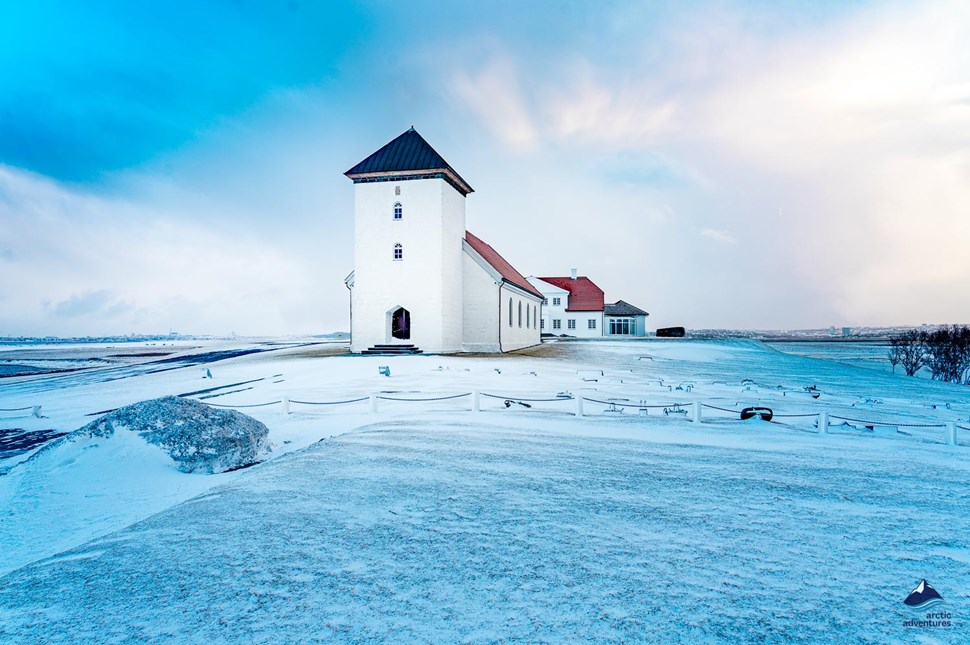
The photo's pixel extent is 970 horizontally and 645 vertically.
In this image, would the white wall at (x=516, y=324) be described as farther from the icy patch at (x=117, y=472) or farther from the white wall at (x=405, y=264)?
the icy patch at (x=117, y=472)

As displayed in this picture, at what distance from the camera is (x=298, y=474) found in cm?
663

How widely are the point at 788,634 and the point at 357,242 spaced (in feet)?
83.6

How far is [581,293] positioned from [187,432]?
5208 centimetres

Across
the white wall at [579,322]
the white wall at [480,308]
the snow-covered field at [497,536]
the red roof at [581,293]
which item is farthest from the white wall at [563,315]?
the snow-covered field at [497,536]

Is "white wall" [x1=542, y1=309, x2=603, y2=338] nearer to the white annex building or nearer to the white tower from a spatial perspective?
the white annex building

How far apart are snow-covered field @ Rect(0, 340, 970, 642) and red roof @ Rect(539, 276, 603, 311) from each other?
45602mm

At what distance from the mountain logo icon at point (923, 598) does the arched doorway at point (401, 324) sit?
24.2m

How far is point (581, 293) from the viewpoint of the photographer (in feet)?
186

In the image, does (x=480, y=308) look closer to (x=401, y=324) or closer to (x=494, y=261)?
(x=401, y=324)

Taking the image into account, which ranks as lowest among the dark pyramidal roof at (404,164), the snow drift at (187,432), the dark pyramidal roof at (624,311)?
the snow drift at (187,432)

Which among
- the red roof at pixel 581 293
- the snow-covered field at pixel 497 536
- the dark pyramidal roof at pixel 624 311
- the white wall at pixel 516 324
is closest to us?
the snow-covered field at pixel 497 536

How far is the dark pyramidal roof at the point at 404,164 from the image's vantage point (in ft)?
84.5

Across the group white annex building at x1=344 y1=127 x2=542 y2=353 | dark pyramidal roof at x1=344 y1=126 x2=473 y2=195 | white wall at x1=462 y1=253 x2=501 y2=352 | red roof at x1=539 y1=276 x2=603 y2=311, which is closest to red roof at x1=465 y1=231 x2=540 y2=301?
white wall at x1=462 y1=253 x2=501 y2=352

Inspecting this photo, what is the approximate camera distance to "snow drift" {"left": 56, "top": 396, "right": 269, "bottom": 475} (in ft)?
23.5
